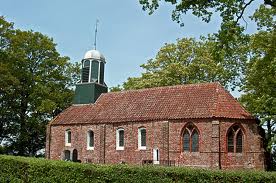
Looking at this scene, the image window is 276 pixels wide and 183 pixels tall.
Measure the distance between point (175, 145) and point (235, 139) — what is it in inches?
186

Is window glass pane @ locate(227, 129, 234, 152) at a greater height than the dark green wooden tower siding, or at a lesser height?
lesser

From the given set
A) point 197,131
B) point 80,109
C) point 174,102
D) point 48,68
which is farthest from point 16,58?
point 197,131

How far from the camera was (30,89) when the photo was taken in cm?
4566

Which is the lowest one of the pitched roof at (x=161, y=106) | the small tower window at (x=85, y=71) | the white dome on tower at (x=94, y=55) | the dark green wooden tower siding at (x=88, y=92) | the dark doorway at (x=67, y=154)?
the dark doorway at (x=67, y=154)

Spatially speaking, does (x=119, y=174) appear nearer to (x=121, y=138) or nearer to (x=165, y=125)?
(x=165, y=125)

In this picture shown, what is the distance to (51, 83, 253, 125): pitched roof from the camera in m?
31.4

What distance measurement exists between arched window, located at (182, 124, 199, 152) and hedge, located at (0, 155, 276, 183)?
1567cm

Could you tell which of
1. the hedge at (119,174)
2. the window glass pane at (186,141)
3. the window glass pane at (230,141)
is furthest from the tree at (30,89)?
the hedge at (119,174)

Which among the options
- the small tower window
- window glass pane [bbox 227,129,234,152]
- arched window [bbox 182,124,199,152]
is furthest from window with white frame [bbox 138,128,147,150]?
the small tower window

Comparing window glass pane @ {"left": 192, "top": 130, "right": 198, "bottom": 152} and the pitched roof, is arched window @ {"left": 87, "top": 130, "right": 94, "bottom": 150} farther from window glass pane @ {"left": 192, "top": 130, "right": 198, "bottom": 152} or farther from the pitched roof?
window glass pane @ {"left": 192, "top": 130, "right": 198, "bottom": 152}

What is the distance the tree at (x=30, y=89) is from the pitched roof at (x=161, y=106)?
6.60m

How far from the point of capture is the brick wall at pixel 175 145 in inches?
1176

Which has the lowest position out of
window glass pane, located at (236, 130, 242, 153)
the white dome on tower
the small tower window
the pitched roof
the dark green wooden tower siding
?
window glass pane, located at (236, 130, 242, 153)

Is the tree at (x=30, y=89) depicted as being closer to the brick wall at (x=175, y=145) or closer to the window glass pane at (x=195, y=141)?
the brick wall at (x=175, y=145)
